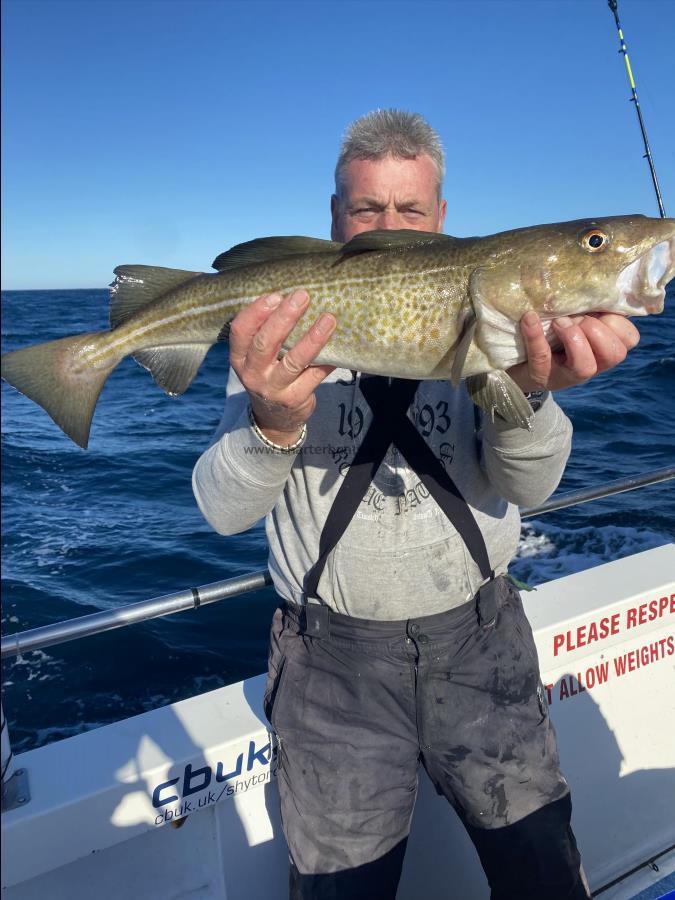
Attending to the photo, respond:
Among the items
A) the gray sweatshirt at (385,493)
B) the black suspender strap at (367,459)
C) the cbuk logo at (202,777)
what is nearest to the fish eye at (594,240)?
the gray sweatshirt at (385,493)

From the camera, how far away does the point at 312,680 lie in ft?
8.35

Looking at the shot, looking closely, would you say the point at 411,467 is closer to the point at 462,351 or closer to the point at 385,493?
the point at 385,493

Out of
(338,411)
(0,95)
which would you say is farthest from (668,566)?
(0,95)

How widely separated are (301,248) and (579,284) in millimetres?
985

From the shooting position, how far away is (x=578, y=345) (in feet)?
7.10

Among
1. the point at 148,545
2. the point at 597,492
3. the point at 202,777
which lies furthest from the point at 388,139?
the point at 148,545

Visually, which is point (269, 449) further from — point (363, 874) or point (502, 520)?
point (363, 874)

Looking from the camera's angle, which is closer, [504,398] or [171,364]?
[504,398]

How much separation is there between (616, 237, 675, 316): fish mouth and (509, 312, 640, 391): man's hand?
0.21ft

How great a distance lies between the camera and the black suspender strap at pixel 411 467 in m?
2.52

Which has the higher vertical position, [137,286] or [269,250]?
[269,250]

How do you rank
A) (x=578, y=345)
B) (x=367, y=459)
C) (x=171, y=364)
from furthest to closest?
(x=171, y=364), (x=367, y=459), (x=578, y=345)

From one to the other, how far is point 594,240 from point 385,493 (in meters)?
1.14

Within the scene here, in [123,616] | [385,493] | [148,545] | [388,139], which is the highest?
[388,139]
